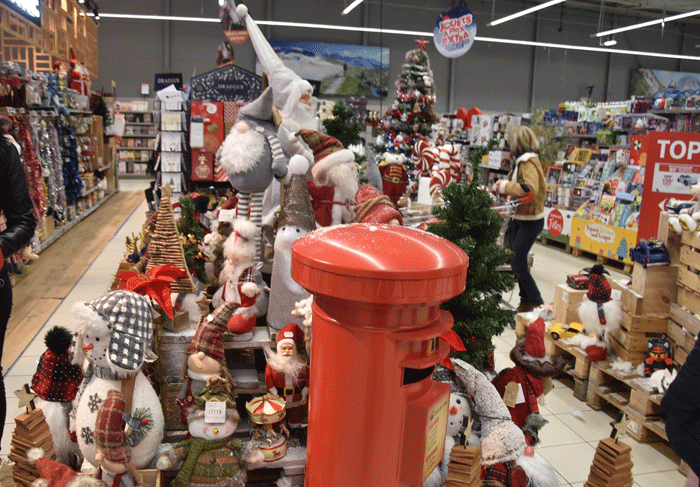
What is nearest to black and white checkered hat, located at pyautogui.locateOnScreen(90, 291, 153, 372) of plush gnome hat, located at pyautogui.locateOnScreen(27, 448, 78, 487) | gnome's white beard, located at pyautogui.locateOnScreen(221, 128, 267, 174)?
plush gnome hat, located at pyautogui.locateOnScreen(27, 448, 78, 487)

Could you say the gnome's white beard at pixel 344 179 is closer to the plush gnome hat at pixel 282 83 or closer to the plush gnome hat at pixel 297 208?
the plush gnome hat at pixel 297 208

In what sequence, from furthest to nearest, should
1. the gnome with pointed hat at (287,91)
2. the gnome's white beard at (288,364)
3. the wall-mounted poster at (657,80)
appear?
the wall-mounted poster at (657,80) → the gnome with pointed hat at (287,91) → the gnome's white beard at (288,364)

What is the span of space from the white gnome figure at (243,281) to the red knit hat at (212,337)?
139 millimetres

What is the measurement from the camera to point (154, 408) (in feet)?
6.19

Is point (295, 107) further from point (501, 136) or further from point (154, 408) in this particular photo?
point (501, 136)

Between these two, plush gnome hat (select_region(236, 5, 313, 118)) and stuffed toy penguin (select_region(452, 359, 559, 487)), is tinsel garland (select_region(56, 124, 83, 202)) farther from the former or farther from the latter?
stuffed toy penguin (select_region(452, 359, 559, 487))

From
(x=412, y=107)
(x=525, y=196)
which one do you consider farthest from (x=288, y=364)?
(x=412, y=107)

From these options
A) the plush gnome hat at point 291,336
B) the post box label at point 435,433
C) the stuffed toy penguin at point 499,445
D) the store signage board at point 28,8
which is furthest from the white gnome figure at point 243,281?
the store signage board at point 28,8

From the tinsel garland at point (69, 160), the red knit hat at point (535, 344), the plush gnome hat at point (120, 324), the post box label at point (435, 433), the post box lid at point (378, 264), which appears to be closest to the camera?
the post box lid at point (378, 264)

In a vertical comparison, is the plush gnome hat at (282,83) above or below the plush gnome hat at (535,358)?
above

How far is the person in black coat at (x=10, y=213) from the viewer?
1.90 m

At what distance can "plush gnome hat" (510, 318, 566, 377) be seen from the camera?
2.08 meters

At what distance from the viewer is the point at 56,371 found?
209 centimetres

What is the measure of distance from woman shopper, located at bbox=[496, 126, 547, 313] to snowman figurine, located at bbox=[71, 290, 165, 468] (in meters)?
3.19
